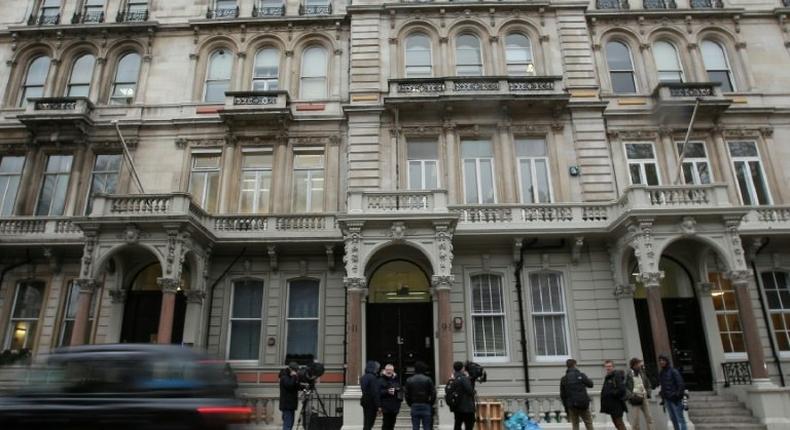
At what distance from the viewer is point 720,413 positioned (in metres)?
14.7

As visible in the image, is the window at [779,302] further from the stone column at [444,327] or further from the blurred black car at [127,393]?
the blurred black car at [127,393]

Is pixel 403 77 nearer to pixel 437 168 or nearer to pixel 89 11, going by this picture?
pixel 437 168

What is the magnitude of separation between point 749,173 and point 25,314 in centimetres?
2676

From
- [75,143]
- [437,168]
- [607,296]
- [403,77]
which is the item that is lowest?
[607,296]

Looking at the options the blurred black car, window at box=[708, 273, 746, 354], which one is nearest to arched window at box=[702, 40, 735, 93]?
window at box=[708, 273, 746, 354]

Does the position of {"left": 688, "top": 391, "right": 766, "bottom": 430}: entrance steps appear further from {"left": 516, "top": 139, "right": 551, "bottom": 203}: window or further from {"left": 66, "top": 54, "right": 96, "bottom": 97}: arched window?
{"left": 66, "top": 54, "right": 96, "bottom": 97}: arched window

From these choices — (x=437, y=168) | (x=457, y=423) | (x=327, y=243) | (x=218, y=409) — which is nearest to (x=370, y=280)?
(x=327, y=243)

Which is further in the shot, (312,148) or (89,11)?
(89,11)

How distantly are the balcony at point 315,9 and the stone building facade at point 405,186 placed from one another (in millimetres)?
392

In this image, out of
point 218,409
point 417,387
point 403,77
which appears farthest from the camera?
point 403,77

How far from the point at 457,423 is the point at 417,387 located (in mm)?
1351

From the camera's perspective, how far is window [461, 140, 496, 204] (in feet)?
61.8

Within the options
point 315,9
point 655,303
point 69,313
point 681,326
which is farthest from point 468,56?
point 69,313

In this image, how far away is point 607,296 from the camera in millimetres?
17047
